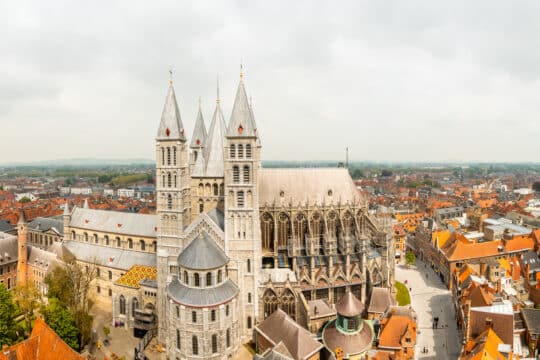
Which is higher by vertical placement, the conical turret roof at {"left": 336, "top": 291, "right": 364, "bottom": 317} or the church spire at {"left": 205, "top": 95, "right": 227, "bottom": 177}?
the church spire at {"left": 205, "top": 95, "right": 227, "bottom": 177}

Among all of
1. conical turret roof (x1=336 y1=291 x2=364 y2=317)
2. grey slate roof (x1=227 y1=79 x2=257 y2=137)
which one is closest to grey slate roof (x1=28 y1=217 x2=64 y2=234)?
grey slate roof (x1=227 y1=79 x2=257 y2=137)

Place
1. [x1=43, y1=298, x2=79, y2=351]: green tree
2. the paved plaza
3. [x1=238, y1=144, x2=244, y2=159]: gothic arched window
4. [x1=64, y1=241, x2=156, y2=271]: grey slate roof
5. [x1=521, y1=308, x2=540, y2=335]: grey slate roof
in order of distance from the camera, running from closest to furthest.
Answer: [x1=43, y1=298, x2=79, y2=351]: green tree → [x1=521, y1=308, x2=540, y2=335]: grey slate roof → [x1=238, y1=144, x2=244, y2=159]: gothic arched window → the paved plaza → [x1=64, y1=241, x2=156, y2=271]: grey slate roof

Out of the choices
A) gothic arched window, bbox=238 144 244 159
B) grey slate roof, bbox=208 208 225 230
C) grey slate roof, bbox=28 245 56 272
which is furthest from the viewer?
grey slate roof, bbox=28 245 56 272

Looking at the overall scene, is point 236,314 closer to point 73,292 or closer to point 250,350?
point 250,350


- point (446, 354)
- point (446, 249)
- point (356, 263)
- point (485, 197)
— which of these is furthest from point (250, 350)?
point (485, 197)

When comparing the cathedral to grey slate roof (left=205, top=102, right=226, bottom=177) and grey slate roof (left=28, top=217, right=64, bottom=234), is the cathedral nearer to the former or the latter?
grey slate roof (left=205, top=102, right=226, bottom=177)

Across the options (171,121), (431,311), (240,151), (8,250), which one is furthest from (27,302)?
(431,311)

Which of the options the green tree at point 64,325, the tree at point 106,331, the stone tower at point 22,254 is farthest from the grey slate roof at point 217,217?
the stone tower at point 22,254

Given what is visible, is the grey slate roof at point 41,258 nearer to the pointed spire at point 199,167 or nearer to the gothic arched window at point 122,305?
the gothic arched window at point 122,305
